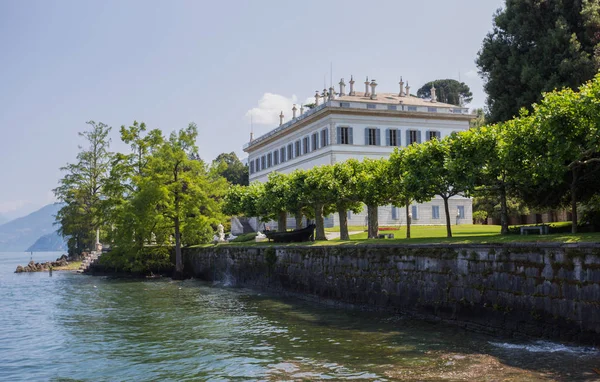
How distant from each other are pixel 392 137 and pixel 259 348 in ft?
143

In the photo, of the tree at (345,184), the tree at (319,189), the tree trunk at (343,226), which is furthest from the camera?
the tree trunk at (343,226)

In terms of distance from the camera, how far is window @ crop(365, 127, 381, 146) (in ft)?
183

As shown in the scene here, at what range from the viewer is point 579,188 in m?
22.8

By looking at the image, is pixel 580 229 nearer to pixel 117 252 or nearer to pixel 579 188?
pixel 579 188

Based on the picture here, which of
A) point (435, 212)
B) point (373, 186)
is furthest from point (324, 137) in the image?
point (373, 186)

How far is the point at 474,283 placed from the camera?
16.8m

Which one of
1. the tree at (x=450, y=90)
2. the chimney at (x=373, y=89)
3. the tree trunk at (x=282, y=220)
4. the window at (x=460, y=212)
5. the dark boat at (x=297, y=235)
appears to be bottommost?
the dark boat at (x=297, y=235)

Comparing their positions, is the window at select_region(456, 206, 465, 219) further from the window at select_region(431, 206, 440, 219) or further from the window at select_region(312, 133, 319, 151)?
the window at select_region(312, 133, 319, 151)

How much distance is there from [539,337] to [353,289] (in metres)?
9.05

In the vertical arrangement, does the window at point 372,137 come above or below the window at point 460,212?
above

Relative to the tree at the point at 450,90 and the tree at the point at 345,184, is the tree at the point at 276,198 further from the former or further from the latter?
the tree at the point at 450,90

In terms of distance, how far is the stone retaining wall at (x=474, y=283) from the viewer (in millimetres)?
13766

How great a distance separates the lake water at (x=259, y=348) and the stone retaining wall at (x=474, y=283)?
2.28 feet

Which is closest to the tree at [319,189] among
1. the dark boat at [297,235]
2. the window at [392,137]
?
the dark boat at [297,235]
